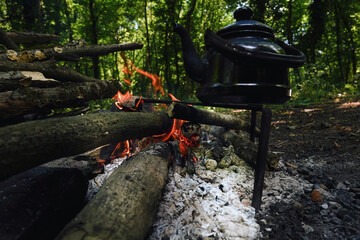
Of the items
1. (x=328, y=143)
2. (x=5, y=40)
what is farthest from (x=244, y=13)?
(x=5, y=40)

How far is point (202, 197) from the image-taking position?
1665mm

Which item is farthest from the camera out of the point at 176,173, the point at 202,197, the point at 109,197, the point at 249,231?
the point at 176,173

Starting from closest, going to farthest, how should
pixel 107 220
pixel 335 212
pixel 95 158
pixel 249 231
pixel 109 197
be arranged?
pixel 107 220 < pixel 109 197 < pixel 249 231 < pixel 335 212 < pixel 95 158

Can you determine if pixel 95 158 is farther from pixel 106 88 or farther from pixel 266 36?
pixel 266 36

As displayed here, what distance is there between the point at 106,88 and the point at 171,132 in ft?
3.62

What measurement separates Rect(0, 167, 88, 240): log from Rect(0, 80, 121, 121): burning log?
24.0 inches

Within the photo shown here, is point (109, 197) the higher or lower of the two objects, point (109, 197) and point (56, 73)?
the lower

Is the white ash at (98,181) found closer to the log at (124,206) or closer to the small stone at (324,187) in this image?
the log at (124,206)

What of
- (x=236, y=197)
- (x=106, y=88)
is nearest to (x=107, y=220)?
(x=236, y=197)

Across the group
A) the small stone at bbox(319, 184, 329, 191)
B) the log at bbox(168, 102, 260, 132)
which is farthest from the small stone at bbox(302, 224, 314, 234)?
the log at bbox(168, 102, 260, 132)

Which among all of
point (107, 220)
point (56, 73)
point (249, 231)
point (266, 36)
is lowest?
point (249, 231)

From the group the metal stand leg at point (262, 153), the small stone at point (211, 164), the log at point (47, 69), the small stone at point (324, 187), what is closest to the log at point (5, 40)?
the log at point (47, 69)

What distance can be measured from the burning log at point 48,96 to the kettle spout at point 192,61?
55.1 inches

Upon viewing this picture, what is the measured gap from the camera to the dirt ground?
217 centimetres
